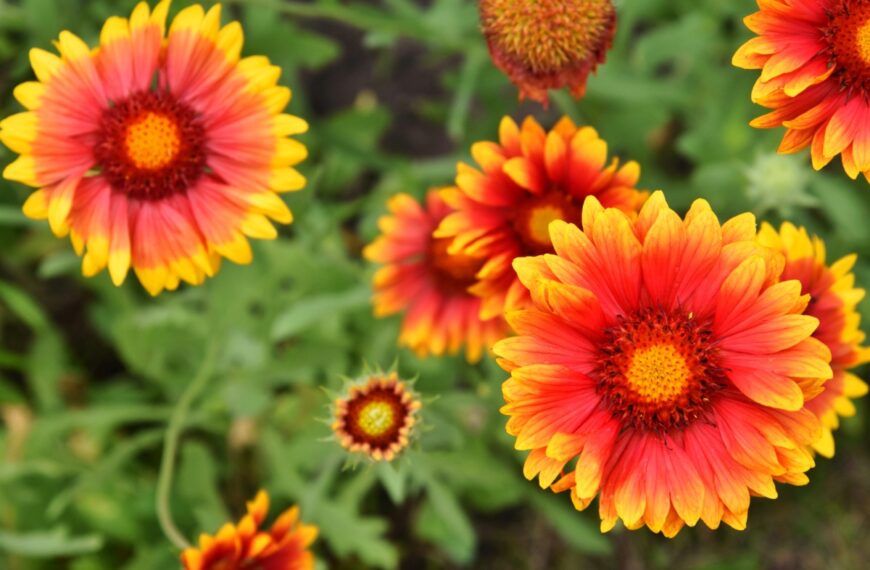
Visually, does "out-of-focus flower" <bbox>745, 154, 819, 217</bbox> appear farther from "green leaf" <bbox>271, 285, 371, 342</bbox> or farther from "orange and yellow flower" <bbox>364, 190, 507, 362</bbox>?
"green leaf" <bbox>271, 285, 371, 342</bbox>

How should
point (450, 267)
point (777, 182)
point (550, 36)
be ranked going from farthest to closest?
point (450, 267) → point (777, 182) → point (550, 36)

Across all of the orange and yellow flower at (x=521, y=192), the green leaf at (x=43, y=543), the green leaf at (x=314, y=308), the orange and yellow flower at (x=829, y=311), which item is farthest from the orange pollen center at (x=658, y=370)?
the green leaf at (x=43, y=543)

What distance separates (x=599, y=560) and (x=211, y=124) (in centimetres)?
205

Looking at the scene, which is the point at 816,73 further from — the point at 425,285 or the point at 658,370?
the point at 425,285

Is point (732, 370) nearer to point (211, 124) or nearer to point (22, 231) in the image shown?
point (211, 124)

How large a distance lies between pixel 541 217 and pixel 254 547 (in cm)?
96

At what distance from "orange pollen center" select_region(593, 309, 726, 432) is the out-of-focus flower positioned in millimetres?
639

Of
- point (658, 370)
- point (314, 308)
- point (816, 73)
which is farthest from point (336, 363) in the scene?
point (816, 73)

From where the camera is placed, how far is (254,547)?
2162mm

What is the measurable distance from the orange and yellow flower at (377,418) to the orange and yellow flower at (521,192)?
0.26m

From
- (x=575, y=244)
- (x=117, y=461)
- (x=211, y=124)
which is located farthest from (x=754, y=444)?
(x=117, y=461)

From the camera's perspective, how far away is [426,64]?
3865mm

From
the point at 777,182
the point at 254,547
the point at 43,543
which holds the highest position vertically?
the point at 777,182

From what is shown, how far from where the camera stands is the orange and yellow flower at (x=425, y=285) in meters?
2.58
